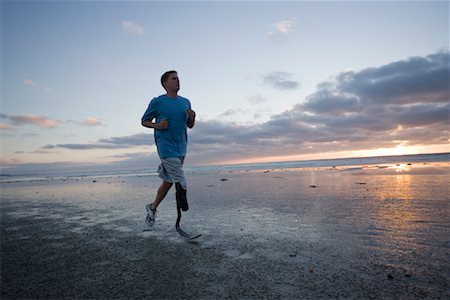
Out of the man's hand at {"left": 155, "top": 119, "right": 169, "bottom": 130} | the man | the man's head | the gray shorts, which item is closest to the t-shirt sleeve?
the man

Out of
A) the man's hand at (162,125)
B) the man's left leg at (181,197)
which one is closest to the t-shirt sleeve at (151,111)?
Answer: the man's hand at (162,125)

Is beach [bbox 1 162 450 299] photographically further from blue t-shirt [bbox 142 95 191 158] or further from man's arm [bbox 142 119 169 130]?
man's arm [bbox 142 119 169 130]

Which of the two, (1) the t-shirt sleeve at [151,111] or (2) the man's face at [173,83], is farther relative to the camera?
(2) the man's face at [173,83]

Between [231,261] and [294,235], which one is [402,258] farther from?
[231,261]

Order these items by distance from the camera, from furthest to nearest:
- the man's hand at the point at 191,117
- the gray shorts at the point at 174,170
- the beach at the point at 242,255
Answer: the man's hand at the point at 191,117
the gray shorts at the point at 174,170
the beach at the point at 242,255

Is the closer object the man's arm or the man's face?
the man's arm

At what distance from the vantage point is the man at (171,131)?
4008 mm

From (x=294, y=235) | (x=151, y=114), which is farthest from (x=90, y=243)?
(x=294, y=235)

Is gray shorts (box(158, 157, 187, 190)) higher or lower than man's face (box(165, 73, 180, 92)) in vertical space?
lower

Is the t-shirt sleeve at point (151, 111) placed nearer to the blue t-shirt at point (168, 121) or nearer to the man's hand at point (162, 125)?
the blue t-shirt at point (168, 121)

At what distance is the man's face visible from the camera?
4.18 m

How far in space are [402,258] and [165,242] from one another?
266 centimetres

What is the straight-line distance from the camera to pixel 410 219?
426cm

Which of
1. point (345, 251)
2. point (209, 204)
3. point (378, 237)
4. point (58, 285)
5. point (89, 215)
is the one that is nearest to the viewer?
point (58, 285)
